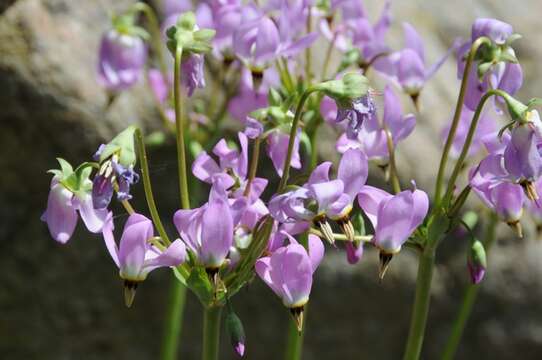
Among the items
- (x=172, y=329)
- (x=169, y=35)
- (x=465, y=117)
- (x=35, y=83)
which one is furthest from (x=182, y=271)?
(x=35, y=83)

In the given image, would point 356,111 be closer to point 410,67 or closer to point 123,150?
point 123,150

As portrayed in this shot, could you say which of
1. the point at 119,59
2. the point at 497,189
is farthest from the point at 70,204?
the point at 119,59

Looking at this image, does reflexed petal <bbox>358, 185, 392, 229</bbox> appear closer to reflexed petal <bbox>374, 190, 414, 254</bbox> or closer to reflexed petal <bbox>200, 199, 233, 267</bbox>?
reflexed petal <bbox>374, 190, 414, 254</bbox>

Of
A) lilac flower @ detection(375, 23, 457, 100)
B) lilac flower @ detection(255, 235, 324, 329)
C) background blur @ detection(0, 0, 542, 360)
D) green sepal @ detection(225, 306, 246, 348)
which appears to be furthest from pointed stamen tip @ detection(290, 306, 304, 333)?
background blur @ detection(0, 0, 542, 360)

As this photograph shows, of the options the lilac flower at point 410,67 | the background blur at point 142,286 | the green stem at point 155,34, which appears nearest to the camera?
the lilac flower at point 410,67

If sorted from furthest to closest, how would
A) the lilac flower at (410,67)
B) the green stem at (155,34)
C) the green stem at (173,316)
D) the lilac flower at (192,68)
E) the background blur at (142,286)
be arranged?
the background blur at (142,286) → the green stem at (173,316) → the green stem at (155,34) → the lilac flower at (410,67) → the lilac flower at (192,68)

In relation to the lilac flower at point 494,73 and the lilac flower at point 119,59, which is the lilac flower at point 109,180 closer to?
the lilac flower at point 494,73


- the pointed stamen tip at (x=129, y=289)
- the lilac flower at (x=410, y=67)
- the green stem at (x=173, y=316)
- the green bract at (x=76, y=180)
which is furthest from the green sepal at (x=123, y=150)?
the green stem at (x=173, y=316)
